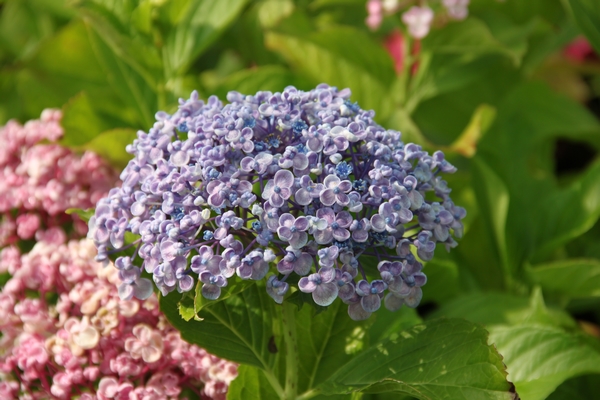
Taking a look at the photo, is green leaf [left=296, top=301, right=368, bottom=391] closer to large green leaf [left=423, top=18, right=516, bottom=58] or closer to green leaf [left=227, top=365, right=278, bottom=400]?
green leaf [left=227, top=365, right=278, bottom=400]

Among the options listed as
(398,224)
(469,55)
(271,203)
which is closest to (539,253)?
(469,55)

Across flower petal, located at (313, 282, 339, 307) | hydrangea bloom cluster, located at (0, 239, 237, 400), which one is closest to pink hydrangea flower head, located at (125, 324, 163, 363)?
hydrangea bloom cluster, located at (0, 239, 237, 400)

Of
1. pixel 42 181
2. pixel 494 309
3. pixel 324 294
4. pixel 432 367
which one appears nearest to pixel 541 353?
pixel 494 309

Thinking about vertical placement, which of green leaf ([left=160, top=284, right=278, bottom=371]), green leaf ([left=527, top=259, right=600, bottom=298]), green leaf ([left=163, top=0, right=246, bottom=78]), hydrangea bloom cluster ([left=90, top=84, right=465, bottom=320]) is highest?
green leaf ([left=163, top=0, right=246, bottom=78])

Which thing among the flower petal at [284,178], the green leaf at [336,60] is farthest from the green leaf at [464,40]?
the flower petal at [284,178]

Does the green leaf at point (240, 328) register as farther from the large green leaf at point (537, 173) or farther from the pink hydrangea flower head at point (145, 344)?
the large green leaf at point (537, 173)

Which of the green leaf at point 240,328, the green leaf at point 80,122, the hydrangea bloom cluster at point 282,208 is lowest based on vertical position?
the green leaf at point 240,328
